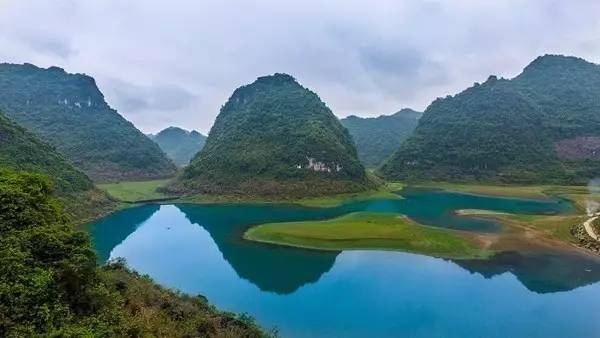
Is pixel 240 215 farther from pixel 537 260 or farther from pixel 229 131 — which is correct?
pixel 229 131

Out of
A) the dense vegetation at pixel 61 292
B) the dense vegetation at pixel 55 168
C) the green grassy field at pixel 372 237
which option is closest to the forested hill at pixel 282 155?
the dense vegetation at pixel 55 168

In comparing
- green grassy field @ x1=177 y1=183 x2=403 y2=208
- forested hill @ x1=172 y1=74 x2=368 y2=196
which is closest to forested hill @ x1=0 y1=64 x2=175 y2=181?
forested hill @ x1=172 y1=74 x2=368 y2=196

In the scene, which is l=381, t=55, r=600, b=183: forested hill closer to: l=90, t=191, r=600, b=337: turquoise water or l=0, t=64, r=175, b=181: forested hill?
l=90, t=191, r=600, b=337: turquoise water

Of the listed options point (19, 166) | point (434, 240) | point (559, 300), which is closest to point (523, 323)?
point (559, 300)

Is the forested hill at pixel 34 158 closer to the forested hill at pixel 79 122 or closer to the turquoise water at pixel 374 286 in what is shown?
the turquoise water at pixel 374 286

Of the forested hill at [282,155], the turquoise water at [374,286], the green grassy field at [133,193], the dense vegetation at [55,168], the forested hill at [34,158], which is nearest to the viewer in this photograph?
the turquoise water at [374,286]
